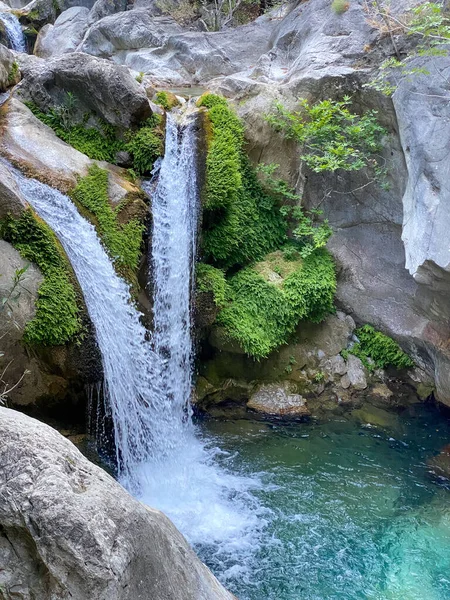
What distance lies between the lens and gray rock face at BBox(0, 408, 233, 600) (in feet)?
7.32

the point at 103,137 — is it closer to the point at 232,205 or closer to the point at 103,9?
the point at 232,205

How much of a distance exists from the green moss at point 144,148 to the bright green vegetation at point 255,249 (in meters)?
0.85

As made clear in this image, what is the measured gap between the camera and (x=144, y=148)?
7789mm

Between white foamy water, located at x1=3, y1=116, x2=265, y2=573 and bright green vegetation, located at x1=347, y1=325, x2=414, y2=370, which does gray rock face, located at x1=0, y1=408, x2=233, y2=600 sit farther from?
bright green vegetation, located at x1=347, y1=325, x2=414, y2=370

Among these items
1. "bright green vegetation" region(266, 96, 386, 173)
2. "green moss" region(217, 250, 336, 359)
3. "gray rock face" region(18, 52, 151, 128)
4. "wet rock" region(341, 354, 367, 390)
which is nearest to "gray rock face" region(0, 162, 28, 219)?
"gray rock face" region(18, 52, 151, 128)

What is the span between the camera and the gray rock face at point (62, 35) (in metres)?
13.8

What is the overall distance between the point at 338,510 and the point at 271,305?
128 inches

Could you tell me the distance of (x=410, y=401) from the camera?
26.1 feet

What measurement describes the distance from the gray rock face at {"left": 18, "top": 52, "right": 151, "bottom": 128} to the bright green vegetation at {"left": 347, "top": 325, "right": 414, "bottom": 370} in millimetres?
5178

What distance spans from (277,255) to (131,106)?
134 inches

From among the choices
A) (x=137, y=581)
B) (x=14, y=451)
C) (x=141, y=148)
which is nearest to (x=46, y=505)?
(x=14, y=451)

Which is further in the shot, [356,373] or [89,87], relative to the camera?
[356,373]

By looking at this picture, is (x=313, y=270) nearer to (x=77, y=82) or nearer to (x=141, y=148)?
(x=141, y=148)

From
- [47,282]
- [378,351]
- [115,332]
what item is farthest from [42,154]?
[378,351]
